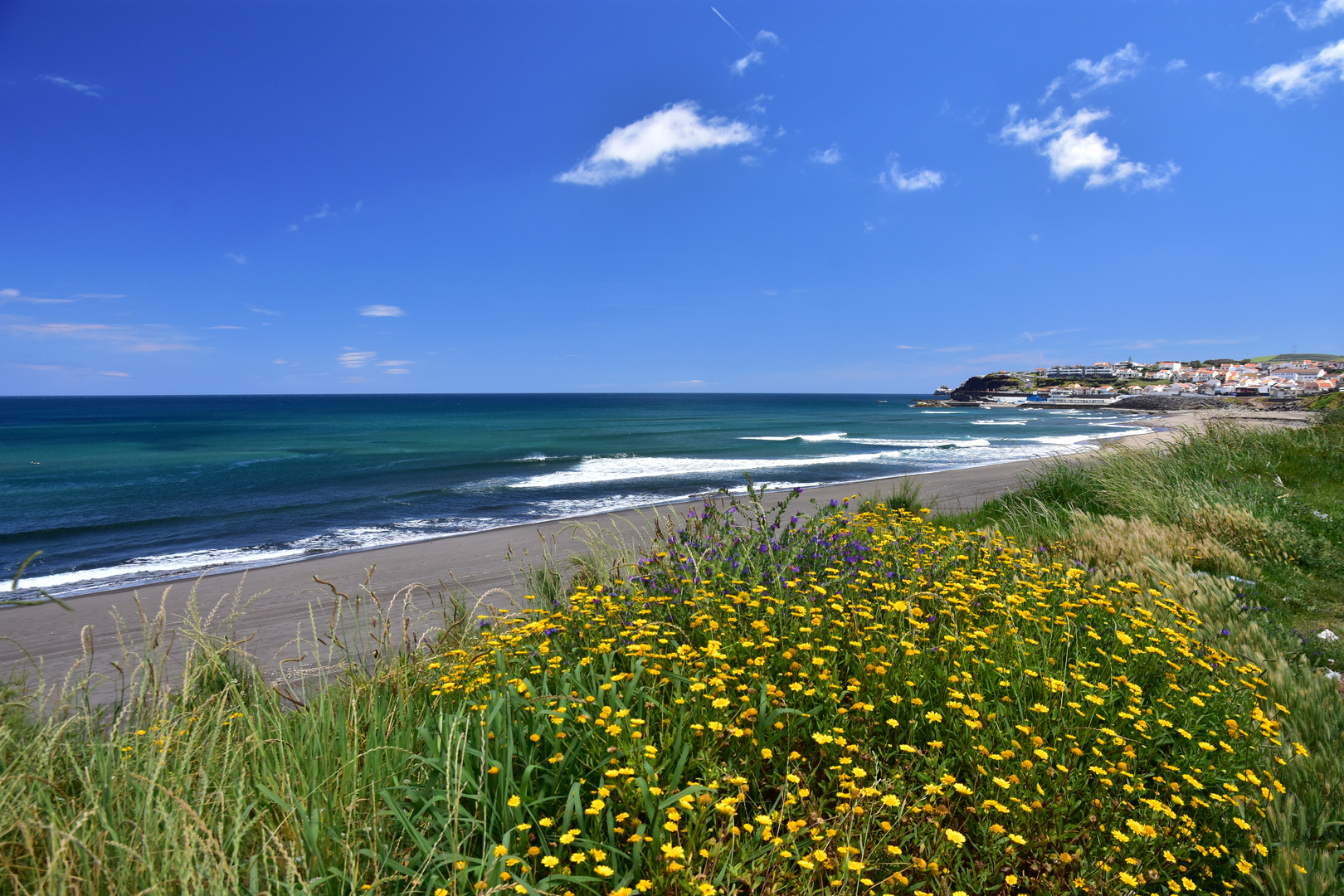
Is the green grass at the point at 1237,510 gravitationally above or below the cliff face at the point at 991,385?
below

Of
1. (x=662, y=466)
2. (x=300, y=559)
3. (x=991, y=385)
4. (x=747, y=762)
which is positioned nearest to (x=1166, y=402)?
(x=991, y=385)

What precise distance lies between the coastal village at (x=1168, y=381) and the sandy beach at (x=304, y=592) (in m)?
88.9

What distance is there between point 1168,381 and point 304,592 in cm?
14855

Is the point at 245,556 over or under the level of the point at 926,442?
under

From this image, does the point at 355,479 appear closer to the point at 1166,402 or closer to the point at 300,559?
the point at 300,559

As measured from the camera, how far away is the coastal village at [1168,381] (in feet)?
283

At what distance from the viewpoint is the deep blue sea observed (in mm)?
14609

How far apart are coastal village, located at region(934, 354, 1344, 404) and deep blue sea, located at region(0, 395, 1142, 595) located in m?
58.3

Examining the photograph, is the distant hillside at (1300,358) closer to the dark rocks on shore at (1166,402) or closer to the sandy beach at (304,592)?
the dark rocks on shore at (1166,402)

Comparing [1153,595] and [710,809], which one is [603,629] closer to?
[710,809]

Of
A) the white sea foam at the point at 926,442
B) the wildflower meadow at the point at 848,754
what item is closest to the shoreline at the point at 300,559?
the wildflower meadow at the point at 848,754

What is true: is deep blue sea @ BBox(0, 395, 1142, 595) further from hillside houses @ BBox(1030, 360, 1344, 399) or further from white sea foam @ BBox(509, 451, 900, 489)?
hillside houses @ BBox(1030, 360, 1344, 399)

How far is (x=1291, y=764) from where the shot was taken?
2822 mm

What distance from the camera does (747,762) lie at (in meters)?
2.56
